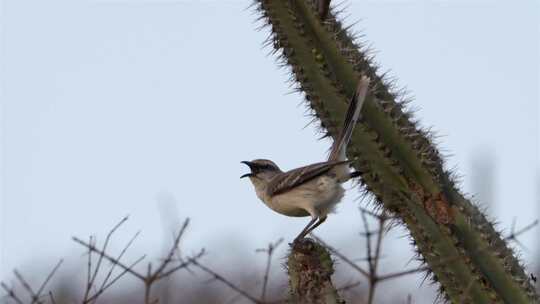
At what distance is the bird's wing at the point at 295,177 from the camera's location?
5875 mm

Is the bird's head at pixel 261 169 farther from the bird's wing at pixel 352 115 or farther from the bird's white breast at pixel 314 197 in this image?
the bird's wing at pixel 352 115

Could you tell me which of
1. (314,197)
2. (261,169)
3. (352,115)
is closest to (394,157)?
(352,115)

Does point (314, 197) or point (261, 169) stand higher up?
point (261, 169)

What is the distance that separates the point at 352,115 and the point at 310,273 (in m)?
0.93

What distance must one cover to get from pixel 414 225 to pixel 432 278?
28 cm

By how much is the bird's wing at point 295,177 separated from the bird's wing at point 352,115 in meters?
0.39

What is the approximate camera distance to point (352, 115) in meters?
5.23

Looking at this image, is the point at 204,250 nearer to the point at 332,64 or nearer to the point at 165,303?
the point at 165,303

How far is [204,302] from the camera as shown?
31.7 ft

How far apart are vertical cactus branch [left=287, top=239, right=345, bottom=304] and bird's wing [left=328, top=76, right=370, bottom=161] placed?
2.31ft

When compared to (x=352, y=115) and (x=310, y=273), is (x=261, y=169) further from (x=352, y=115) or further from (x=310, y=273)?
(x=310, y=273)

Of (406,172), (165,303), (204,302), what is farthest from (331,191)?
(204,302)

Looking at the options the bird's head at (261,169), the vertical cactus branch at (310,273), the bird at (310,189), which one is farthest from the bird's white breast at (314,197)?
the vertical cactus branch at (310,273)

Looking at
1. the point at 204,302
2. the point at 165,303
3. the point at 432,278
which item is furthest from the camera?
the point at 204,302
